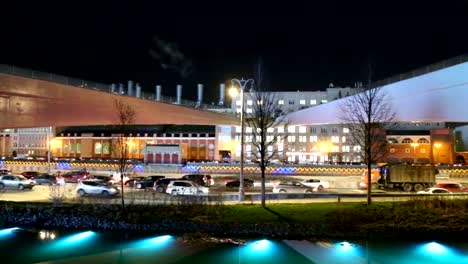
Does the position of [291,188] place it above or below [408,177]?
below

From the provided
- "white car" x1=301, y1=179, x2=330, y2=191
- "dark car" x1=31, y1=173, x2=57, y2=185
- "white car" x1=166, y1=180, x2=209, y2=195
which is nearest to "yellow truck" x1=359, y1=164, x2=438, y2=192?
"white car" x1=301, y1=179, x2=330, y2=191

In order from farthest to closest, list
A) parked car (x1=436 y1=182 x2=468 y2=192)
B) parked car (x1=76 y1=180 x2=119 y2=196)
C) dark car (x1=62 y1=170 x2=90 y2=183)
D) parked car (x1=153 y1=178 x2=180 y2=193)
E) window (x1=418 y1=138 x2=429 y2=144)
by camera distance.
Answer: window (x1=418 y1=138 x2=429 y2=144), dark car (x1=62 y1=170 x2=90 y2=183), parked car (x1=436 y1=182 x2=468 y2=192), parked car (x1=153 y1=178 x2=180 y2=193), parked car (x1=76 y1=180 x2=119 y2=196)

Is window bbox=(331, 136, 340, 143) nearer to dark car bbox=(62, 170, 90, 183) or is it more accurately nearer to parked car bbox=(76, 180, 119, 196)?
dark car bbox=(62, 170, 90, 183)

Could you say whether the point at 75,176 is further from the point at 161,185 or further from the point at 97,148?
the point at 97,148

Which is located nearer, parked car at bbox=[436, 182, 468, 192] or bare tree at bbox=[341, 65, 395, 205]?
bare tree at bbox=[341, 65, 395, 205]

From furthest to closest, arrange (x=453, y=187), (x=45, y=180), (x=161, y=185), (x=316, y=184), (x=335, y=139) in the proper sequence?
(x=335, y=139) < (x=45, y=180) < (x=316, y=184) < (x=453, y=187) < (x=161, y=185)

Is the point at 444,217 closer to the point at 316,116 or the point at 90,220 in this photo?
the point at 90,220

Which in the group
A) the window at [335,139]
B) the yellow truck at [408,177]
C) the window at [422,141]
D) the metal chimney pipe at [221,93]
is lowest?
the yellow truck at [408,177]

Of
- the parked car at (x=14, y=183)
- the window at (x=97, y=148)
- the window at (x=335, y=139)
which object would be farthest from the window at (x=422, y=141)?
the parked car at (x=14, y=183)

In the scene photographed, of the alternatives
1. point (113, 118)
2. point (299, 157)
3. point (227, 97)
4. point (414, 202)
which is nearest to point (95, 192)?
point (113, 118)

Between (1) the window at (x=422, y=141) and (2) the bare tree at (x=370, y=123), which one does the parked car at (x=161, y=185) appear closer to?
(2) the bare tree at (x=370, y=123)

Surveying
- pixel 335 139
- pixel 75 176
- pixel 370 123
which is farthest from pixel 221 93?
pixel 370 123

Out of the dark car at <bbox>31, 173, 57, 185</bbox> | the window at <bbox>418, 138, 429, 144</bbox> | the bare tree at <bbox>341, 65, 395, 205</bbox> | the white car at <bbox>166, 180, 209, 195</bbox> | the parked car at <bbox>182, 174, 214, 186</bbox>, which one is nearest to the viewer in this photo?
the bare tree at <bbox>341, 65, 395, 205</bbox>

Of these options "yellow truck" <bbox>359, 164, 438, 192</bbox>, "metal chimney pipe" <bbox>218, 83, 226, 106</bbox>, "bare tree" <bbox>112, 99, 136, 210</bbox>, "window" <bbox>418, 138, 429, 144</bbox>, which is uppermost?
"metal chimney pipe" <bbox>218, 83, 226, 106</bbox>
